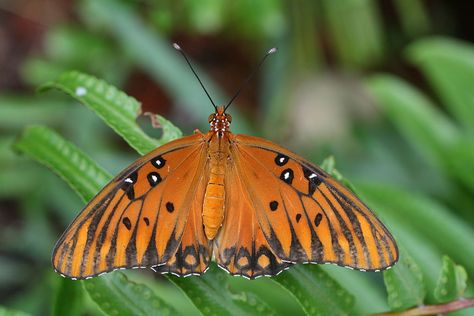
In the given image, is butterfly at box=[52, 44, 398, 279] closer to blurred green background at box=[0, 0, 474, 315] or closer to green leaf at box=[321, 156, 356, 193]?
green leaf at box=[321, 156, 356, 193]

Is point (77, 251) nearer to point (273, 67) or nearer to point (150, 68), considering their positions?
point (150, 68)

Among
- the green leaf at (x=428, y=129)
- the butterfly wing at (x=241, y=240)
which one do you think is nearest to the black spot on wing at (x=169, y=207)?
the butterfly wing at (x=241, y=240)

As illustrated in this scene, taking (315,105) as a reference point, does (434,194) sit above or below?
below

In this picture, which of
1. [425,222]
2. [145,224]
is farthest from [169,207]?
[425,222]

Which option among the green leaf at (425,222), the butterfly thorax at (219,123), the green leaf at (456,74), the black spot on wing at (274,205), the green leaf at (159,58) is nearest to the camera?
the black spot on wing at (274,205)

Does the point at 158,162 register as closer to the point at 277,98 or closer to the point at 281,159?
the point at 281,159

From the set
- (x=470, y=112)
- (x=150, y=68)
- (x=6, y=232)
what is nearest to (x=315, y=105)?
(x=150, y=68)

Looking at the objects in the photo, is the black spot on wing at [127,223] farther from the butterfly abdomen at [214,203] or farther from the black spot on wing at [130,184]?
the butterfly abdomen at [214,203]
